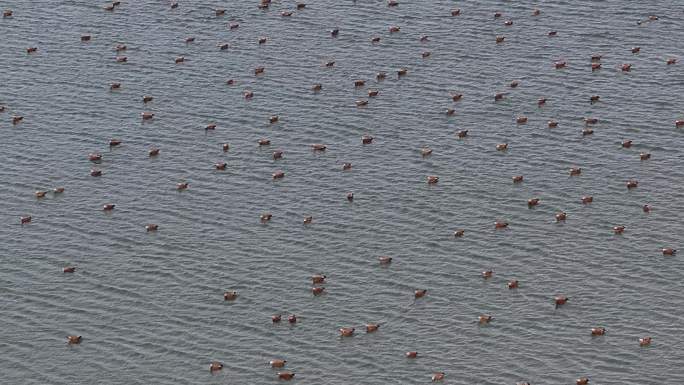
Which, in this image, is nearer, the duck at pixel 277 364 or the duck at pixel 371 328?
the duck at pixel 277 364

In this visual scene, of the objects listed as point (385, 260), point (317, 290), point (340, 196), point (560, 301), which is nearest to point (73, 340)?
point (317, 290)

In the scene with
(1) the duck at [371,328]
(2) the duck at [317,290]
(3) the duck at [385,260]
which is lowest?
(1) the duck at [371,328]

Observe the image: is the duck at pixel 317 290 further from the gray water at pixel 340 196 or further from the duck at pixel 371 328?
the duck at pixel 371 328

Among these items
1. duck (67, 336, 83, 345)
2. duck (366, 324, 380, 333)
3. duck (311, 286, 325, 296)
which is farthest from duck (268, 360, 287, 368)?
duck (67, 336, 83, 345)

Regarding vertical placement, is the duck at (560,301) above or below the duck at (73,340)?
above

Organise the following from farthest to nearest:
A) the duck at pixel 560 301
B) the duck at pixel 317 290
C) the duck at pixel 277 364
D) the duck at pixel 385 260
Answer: the duck at pixel 385 260, the duck at pixel 317 290, the duck at pixel 560 301, the duck at pixel 277 364

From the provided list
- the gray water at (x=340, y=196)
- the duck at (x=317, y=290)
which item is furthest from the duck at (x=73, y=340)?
the duck at (x=317, y=290)

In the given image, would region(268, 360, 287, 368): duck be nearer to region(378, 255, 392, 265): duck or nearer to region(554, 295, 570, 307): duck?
region(378, 255, 392, 265): duck

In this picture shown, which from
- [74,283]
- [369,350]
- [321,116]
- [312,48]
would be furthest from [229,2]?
[369,350]

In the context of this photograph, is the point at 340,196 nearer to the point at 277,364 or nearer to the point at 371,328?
the point at 371,328
